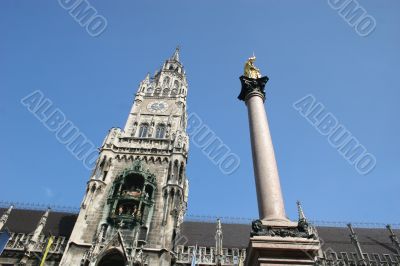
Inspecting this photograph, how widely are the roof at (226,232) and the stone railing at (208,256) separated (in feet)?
5.45

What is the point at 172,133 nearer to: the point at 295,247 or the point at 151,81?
the point at 151,81

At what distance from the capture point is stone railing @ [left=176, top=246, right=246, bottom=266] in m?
25.4

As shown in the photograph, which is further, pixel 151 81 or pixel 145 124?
pixel 151 81

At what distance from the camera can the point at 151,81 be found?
1866 inches

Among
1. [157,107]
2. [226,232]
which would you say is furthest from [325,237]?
[157,107]

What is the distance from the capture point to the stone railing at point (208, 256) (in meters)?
25.4

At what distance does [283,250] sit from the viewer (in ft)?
29.1

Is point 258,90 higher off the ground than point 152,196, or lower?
lower

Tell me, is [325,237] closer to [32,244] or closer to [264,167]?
[264,167]

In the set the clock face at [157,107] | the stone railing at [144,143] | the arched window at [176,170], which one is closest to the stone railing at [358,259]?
the arched window at [176,170]

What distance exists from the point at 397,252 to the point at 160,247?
22423 mm

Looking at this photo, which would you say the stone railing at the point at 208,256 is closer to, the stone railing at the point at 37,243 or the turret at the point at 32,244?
the stone railing at the point at 37,243

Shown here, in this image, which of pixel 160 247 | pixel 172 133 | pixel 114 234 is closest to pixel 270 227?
pixel 160 247

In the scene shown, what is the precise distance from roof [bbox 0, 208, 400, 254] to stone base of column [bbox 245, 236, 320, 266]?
20.7 m
